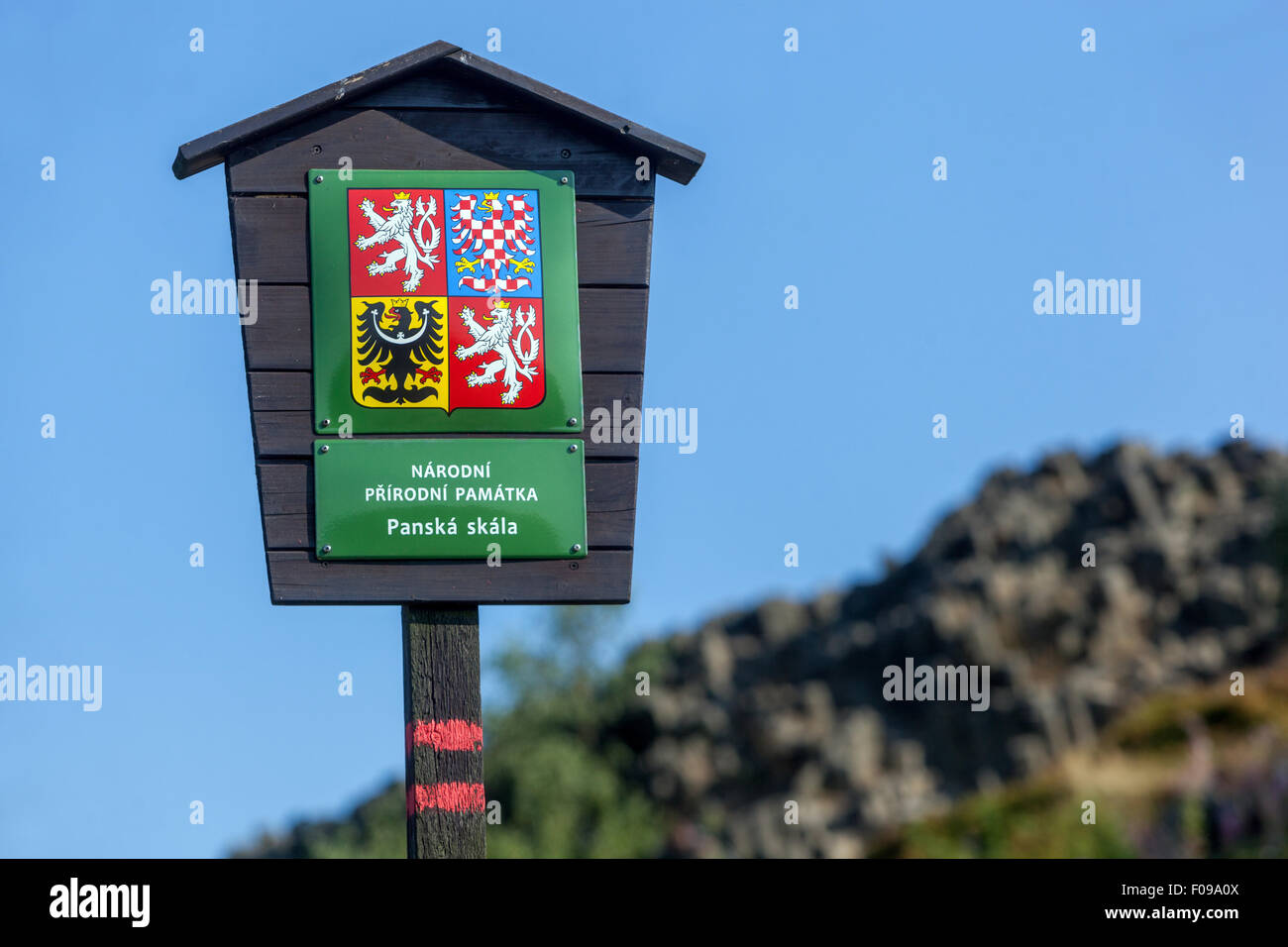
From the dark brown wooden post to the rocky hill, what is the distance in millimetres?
22776

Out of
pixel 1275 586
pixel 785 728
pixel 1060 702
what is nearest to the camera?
pixel 1060 702

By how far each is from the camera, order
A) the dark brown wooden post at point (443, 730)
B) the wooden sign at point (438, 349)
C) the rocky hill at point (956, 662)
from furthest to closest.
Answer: the rocky hill at point (956, 662), the wooden sign at point (438, 349), the dark brown wooden post at point (443, 730)

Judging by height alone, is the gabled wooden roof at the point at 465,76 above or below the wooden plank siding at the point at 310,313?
above

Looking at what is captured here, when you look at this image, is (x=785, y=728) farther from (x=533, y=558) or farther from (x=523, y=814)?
(x=533, y=558)

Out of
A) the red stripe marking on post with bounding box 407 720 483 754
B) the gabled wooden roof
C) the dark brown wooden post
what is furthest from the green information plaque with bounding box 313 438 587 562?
the gabled wooden roof

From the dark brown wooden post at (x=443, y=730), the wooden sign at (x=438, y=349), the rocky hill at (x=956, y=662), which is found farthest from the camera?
the rocky hill at (x=956, y=662)

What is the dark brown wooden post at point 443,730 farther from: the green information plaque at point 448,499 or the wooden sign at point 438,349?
the green information plaque at point 448,499

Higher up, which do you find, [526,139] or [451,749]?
[526,139]

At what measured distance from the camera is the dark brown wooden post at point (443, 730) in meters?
4.25

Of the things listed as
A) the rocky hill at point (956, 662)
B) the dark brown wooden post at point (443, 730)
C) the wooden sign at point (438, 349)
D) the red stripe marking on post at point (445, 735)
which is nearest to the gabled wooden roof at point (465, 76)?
the wooden sign at point (438, 349)

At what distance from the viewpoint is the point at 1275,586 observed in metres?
33.2

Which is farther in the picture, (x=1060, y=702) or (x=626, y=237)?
(x=1060, y=702)
